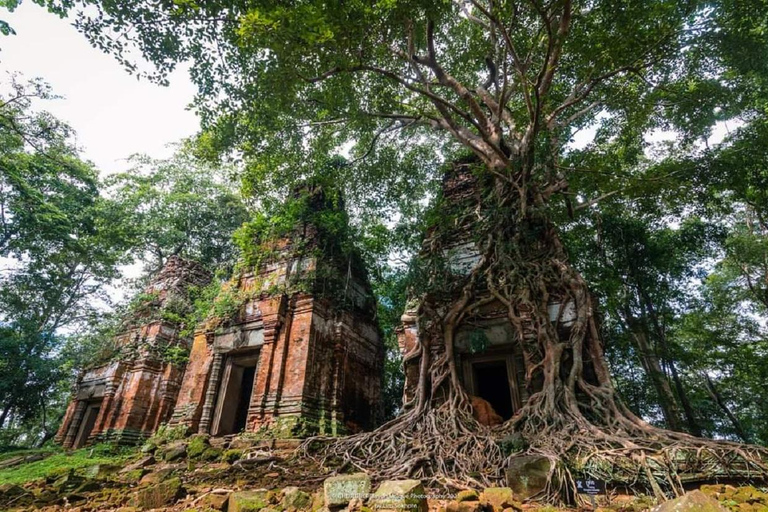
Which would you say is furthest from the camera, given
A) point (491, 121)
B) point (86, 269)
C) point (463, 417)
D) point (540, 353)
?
point (86, 269)

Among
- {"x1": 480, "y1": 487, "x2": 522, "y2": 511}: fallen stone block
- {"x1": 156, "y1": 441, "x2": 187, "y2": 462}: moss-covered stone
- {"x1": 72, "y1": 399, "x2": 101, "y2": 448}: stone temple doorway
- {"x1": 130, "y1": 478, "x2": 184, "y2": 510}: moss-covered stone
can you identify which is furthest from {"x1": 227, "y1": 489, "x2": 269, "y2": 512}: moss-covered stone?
{"x1": 72, "y1": 399, "x2": 101, "y2": 448}: stone temple doorway

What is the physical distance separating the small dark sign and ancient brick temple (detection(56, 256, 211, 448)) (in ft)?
39.6

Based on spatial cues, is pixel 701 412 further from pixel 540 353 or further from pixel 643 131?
pixel 540 353

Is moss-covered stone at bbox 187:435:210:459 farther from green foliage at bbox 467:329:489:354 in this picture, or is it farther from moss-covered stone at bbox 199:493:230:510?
green foliage at bbox 467:329:489:354

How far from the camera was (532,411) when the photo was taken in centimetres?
549

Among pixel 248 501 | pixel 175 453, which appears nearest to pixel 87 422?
pixel 175 453

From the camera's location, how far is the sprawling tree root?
387 cm

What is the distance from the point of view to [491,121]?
8.73 metres

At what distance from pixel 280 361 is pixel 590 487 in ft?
21.3

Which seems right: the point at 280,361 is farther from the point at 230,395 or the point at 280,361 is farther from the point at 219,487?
the point at 219,487

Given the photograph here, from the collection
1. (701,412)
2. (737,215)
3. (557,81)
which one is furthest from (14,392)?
(737,215)

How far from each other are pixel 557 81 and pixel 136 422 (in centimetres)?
1547

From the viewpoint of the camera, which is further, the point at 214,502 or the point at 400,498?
the point at 214,502

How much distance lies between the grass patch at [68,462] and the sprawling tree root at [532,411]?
6.33m
